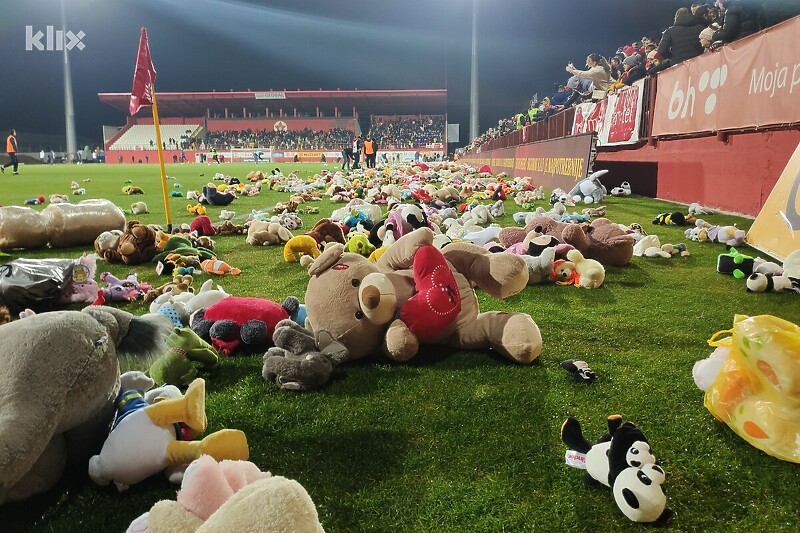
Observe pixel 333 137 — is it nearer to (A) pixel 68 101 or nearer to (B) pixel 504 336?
(A) pixel 68 101

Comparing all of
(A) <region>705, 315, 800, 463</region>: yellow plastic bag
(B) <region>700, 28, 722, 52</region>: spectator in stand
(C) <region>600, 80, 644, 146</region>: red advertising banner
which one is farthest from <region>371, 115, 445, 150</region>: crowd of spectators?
(A) <region>705, 315, 800, 463</region>: yellow plastic bag

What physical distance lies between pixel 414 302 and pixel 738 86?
5.39 meters

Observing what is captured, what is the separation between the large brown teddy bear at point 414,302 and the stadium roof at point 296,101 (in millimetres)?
38848

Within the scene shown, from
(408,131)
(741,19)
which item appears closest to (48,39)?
(408,131)

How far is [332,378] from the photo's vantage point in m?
1.70

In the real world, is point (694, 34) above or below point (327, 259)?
above

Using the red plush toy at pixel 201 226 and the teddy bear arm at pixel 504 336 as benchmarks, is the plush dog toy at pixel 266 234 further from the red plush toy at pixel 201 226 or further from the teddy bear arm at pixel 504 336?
the teddy bear arm at pixel 504 336

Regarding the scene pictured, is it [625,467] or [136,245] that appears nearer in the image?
[625,467]

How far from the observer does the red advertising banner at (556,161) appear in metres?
7.28

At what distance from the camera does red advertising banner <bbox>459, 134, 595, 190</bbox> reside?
7.28 m

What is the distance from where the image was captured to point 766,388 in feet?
4.16

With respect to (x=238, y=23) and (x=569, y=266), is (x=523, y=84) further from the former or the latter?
(x=569, y=266)

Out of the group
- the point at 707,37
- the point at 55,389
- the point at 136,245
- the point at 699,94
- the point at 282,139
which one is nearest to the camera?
the point at 55,389

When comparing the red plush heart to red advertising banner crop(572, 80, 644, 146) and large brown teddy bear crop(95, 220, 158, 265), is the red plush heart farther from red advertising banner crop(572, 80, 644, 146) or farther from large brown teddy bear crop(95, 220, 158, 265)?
red advertising banner crop(572, 80, 644, 146)
